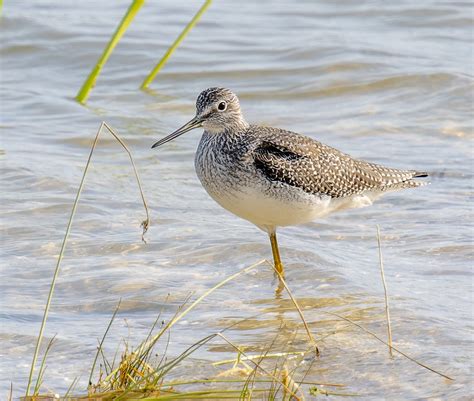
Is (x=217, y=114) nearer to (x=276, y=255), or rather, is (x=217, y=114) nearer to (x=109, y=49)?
(x=276, y=255)

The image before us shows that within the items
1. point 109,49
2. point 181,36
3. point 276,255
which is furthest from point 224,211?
point 109,49

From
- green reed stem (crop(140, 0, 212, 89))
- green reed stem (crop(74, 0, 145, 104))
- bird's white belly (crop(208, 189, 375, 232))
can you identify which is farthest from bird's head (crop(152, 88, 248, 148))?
green reed stem (crop(74, 0, 145, 104))

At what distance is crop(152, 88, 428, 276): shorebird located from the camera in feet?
24.3

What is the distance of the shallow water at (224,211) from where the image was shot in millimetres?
6594

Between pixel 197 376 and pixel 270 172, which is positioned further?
pixel 270 172

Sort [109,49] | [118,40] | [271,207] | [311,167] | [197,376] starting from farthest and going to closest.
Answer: [118,40], [109,49], [311,167], [271,207], [197,376]

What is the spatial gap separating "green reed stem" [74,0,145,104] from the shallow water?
24 centimetres

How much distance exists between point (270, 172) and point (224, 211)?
2.02 meters

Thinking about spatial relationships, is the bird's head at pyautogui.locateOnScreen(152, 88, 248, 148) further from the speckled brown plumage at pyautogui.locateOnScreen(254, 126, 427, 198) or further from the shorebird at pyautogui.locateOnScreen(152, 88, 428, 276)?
the speckled brown plumage at pyautogui.locateOnScreen(254, 126, 427, 198)

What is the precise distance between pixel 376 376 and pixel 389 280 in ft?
6.02

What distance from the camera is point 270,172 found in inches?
293

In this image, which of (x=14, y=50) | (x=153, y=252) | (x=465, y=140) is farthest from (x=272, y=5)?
(x=153, y=252)

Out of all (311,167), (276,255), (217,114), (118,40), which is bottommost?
(276,255)

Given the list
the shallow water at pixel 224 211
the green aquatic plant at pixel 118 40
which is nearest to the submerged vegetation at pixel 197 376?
the shallow water at pixel 224 211
